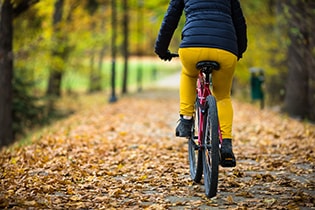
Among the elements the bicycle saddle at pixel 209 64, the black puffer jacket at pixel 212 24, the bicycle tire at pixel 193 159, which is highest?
the black puffer jacket at pixel 212 24

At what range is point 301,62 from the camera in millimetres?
14062

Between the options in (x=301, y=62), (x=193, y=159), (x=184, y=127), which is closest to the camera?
(x=184, y=127)

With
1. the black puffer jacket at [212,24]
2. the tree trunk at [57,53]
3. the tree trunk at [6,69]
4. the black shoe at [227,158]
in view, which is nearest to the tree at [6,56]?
the tree trunk at [6,69]

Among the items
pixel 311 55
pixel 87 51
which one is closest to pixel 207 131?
pixel 311 55

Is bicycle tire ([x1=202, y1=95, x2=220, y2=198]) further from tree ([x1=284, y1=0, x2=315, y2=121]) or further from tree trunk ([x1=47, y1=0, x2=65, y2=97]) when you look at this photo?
tree trunk ([x1=47, y1=0, x2=65, y2=97])

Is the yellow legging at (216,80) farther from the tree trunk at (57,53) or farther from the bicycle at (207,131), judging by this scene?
the tree trunk at (57,53)

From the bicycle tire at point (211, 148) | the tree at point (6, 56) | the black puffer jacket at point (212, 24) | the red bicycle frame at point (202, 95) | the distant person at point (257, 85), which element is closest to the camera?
the bicycle tire at point (211, 148)

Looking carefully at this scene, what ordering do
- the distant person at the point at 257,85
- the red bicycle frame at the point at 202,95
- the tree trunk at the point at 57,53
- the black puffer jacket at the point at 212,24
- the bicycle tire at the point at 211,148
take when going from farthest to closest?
the tree trunk at the point at 57,53 < the distant person at the point at 257,85 < the red bicycle frame at the point at 202,95 < the black puffer jacket at the point at 212,24 < the bicycle tire at the point at 211,148

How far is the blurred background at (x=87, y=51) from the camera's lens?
1261cm

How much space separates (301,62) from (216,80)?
936 centimetres

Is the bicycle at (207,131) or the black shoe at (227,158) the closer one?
the bicycle at (207,131)

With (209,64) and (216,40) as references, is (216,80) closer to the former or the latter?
(209,64)

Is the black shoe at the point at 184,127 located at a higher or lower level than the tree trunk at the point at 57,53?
lower

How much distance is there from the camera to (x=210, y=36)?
5.03m
